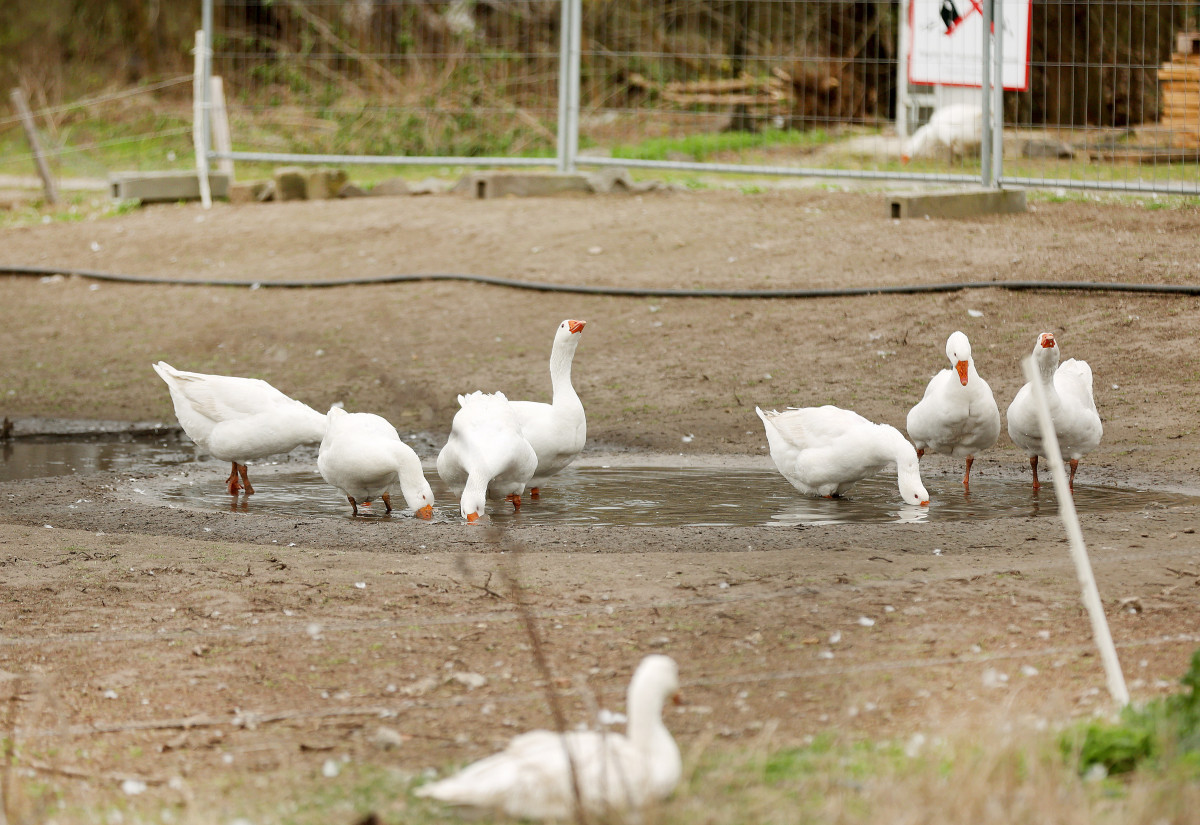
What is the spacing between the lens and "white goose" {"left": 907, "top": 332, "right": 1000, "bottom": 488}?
7137mm

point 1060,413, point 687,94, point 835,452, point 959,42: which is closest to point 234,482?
point 835,452

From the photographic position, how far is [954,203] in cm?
1194

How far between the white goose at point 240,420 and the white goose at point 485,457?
38.0 inches

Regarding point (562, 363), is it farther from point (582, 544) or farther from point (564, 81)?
point (564, 81)

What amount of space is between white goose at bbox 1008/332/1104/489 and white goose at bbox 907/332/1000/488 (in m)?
0.14

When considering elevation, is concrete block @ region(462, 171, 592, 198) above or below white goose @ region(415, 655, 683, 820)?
above

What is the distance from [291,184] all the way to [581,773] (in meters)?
12.6

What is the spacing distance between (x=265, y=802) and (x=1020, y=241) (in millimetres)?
8911

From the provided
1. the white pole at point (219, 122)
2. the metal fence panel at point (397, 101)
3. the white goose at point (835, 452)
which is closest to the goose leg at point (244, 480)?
the white goose at point (835, 452)

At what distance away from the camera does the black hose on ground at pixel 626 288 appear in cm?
976

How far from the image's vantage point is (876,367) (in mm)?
9336

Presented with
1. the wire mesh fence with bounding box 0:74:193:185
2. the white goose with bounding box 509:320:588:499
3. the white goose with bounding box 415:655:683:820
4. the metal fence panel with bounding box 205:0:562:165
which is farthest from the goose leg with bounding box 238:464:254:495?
the wire mesh fence with bounding box 0:74:193:185

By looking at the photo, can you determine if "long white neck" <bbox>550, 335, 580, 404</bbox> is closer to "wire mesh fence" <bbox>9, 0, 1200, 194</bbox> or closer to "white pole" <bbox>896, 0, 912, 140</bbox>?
"wire mesh fence" <bbox>9, 0, 1200, 194</bbox>

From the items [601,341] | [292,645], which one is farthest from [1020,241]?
[292,645]
